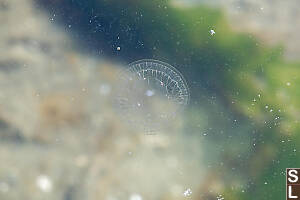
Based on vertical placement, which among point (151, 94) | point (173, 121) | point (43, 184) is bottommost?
point (43, 184)

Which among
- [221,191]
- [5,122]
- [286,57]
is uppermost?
[286,57]

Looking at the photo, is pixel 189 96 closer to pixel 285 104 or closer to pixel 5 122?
pixel 285 104

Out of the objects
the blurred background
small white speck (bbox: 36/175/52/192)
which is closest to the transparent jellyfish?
the blurred background

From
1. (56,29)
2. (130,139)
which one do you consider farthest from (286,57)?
(56,29)

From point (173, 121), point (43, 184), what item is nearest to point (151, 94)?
point (173, 121)

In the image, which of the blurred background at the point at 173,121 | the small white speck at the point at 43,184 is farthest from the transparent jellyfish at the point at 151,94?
the small white speck at the point at 43,184

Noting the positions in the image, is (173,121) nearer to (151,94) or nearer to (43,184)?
(151,94)

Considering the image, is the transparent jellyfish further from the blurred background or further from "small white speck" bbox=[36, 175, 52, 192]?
"small white speck" bbox=[36, 175, 52, 192]
